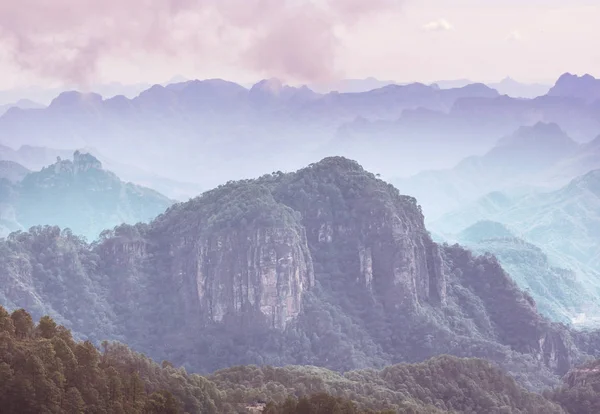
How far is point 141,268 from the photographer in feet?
332

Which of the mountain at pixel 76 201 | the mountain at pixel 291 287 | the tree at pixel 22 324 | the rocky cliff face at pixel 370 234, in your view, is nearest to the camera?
the tree at pixel 22 324

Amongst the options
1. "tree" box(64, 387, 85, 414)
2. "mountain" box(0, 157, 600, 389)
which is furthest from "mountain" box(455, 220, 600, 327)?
"tree" box(64, 387, 85, 414)

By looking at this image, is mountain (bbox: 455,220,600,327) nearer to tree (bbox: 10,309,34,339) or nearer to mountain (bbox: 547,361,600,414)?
mountain (bbox: 547,361,600,414)

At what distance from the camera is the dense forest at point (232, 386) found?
4012 cm

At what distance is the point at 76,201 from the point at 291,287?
340ft

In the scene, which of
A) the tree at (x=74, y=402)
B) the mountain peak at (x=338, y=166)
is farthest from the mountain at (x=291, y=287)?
the tree at (x=74, y=402)

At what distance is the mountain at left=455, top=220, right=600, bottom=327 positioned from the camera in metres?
141

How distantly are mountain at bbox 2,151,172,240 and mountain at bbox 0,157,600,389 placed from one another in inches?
3219

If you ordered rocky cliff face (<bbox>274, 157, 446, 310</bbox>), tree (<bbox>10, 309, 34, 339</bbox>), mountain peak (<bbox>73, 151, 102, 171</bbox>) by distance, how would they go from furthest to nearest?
mountain peak (<bbox>73, 151, 102, 171</bbox>) → rocky cliff face (<bbox>274, 157, 446, 310</bbox>) → tree (<bbox>10, 309, 34, 339</bbox>)

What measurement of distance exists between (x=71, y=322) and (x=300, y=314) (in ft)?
64.7

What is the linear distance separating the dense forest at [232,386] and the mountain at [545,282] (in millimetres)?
68642

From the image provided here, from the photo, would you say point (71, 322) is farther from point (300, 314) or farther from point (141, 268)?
point (300, 314)

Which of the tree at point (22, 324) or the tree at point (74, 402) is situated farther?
the tree at point (22, 324)

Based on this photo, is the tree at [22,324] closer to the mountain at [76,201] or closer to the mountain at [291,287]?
the mountain at [291,287]
